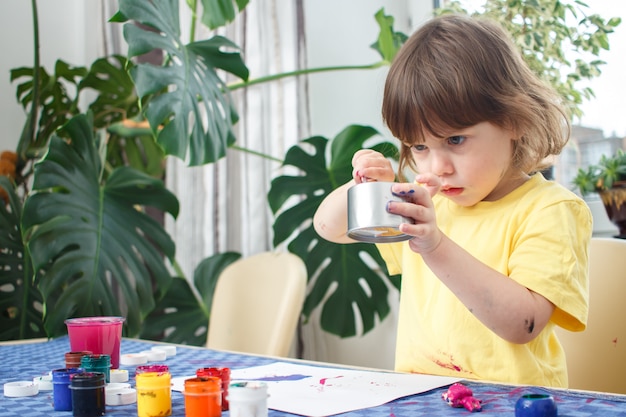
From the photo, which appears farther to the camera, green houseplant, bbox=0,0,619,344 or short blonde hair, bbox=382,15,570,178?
green houseplant, bbox=0,0,619,344

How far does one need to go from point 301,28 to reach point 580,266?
1489 millimetres

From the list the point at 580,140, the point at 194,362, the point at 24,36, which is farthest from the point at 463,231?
the point at 24,36

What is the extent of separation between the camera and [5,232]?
6.37 ft

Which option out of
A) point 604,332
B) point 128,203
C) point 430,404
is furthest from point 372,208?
point 128,203

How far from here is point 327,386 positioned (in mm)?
827

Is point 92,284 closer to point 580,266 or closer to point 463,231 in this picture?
point 463,231

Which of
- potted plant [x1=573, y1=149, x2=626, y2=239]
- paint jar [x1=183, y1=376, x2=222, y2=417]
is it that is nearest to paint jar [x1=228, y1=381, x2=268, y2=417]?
paint jar [x1=183, y1=376, x2=222, y2=417]

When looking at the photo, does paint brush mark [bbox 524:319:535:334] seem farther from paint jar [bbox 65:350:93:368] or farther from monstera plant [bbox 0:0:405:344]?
monstera plant [bbox 0:0:405:344]

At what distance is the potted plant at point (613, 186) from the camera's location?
64.4 inches

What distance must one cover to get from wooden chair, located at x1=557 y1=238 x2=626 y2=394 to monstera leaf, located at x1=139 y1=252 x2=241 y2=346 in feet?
3.93

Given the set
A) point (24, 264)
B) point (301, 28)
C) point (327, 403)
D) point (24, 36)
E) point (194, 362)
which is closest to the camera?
point (327, 403)

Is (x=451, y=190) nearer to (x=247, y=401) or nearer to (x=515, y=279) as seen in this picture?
(x=515, y=279)

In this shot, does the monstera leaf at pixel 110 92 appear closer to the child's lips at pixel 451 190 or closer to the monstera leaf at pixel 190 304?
the monstera leaf at pixel 190 304

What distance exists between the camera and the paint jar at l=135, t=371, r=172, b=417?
693 millimetres
